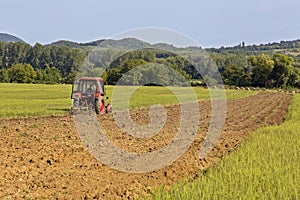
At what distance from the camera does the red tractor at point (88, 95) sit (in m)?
20.1

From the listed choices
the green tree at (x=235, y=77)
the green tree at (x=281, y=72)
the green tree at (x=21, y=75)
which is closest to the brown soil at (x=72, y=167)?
the green tree at (x=235, y=77)

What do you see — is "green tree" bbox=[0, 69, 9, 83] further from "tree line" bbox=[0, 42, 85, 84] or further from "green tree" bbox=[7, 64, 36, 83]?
"tree line" bbox=[0, 42, 85, 84]

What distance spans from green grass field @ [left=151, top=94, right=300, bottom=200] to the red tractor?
975 centimetres

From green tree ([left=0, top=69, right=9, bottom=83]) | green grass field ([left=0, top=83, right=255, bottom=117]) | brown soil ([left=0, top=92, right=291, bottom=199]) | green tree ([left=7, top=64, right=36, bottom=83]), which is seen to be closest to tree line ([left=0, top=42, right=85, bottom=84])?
green tree ([left=7, top=64, right=36, bottom=83])

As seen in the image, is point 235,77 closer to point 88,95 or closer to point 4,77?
point 4,77

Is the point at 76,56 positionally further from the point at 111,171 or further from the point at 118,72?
the point at 111,171

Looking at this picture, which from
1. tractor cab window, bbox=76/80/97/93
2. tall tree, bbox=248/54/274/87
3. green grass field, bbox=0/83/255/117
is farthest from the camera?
tall tree, bbox=248/54/274/87

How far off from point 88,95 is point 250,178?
13233 millimetres

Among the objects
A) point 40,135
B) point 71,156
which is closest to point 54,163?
point 71,156

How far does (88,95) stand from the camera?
66.2ft

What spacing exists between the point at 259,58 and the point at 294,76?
9.09 m

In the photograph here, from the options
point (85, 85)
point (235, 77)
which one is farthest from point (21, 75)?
point (85, 85)

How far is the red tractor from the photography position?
20141mm

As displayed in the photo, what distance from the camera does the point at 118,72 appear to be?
234ft
